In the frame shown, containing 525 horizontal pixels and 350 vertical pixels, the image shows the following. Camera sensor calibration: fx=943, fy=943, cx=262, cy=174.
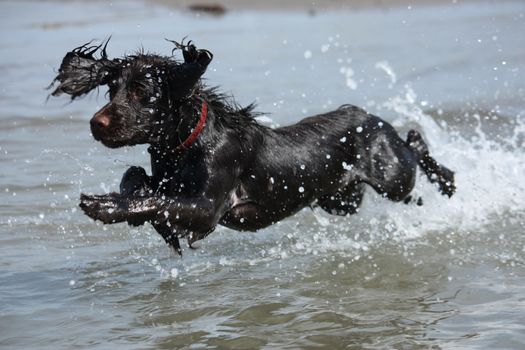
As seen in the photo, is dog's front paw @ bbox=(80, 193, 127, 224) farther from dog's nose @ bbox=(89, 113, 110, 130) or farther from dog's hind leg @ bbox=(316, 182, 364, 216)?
dog's hind leg @ bbox=(316, 182, 364, 216)

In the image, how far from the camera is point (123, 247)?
6723 millimetres

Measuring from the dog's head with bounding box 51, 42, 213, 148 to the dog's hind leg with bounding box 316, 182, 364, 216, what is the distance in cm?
181

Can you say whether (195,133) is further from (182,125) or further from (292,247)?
(292,247)

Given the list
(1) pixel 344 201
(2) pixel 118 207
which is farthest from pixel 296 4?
(2) pixel 118 207

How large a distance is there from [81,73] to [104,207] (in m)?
0.90

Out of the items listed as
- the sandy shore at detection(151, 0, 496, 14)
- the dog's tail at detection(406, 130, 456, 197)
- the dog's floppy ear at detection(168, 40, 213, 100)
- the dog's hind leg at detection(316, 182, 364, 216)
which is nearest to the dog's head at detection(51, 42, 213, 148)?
the dog's floppy ear at detection(168, 40, 213, 100)

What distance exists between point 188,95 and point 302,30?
1242cm

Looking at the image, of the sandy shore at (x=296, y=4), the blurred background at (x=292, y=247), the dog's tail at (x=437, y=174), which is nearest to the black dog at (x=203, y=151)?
the blurred background at (x=292, y=247)

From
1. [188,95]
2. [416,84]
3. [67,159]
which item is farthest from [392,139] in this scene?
[416,84]

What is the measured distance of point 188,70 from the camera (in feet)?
16.9

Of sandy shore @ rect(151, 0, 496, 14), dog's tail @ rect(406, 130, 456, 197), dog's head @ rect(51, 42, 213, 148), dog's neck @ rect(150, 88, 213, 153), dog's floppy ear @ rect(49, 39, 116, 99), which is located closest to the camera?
dog's head @ rect(51, 42, 213, 148)

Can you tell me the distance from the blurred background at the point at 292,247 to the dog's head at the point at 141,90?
316 millimetres

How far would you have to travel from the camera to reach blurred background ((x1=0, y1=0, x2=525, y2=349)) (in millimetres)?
5152

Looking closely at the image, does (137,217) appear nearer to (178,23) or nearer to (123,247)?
(123,247)
